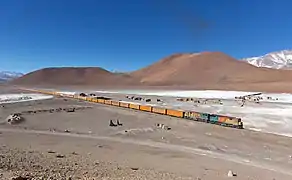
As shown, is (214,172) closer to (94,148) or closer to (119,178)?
(119,178)

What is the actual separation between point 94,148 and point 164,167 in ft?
21.3

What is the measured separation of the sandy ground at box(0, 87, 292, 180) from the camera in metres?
12.4

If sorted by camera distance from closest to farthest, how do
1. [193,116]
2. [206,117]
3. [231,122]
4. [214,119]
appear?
[231,122] → [214,119] → [206,117] → [193,116]

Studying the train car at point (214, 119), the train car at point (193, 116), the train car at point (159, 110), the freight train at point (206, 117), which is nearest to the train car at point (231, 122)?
the freight train at point (206, 117)

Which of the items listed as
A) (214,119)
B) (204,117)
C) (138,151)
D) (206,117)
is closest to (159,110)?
(204,117)

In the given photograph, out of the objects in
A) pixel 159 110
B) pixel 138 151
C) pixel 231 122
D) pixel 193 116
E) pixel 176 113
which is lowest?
pixel 138 151

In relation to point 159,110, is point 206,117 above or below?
below

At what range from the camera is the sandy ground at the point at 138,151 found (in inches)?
488

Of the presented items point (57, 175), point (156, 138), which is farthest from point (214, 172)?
point (156, 138)

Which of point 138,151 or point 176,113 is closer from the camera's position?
point 138,151

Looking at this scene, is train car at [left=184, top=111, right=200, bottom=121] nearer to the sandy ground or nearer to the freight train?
the freight train

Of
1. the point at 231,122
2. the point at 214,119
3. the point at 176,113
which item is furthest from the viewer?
the point at 176,113

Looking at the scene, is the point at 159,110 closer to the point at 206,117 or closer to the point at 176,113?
the point at 176,113

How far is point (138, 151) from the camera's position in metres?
20.3
